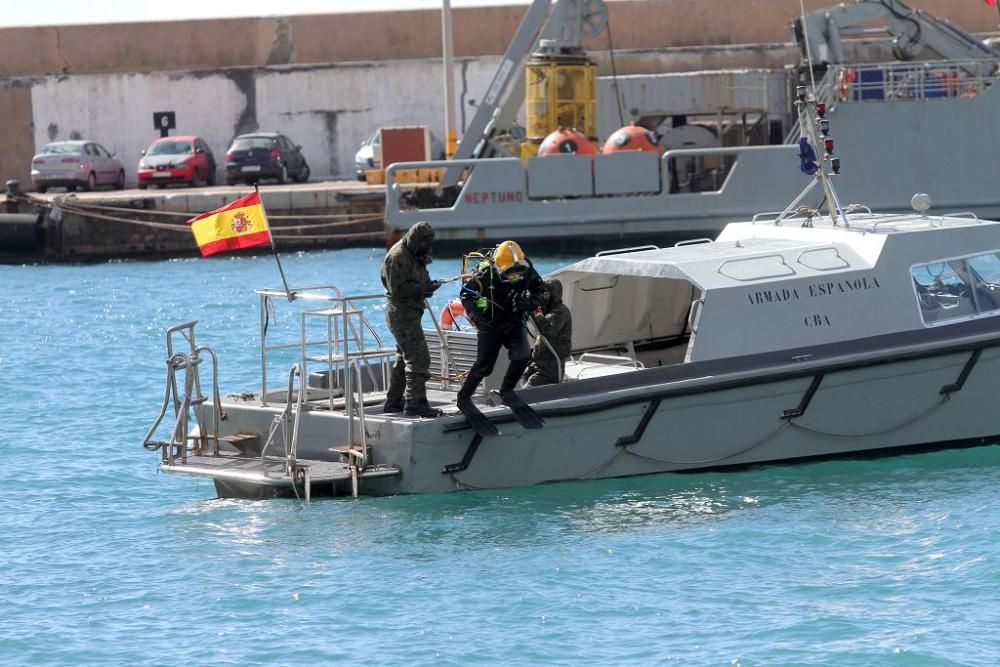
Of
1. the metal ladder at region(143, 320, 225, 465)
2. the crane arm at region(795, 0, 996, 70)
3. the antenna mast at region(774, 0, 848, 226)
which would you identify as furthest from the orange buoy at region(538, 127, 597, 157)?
the metal ladder at region(143, 320, 225, 465)

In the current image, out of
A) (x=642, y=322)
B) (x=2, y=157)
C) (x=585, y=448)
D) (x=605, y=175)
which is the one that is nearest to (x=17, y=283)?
(x=605, y=175)

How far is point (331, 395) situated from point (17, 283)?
62.8 feet

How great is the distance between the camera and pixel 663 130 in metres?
31.9

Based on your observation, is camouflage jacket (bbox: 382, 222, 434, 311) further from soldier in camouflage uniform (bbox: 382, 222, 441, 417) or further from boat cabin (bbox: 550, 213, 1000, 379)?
boat cabin (bbox: 550, 213, 1000, 379)

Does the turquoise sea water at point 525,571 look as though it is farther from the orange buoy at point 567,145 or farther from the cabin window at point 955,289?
the orange buoy at point 567,145

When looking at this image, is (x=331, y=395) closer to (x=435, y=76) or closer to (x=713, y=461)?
(x=713, y=461)

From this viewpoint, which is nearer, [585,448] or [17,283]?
[585,448]

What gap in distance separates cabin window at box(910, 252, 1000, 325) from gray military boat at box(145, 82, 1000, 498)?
0.02 m

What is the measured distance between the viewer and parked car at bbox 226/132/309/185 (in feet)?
118

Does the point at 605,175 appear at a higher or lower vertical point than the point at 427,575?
higher

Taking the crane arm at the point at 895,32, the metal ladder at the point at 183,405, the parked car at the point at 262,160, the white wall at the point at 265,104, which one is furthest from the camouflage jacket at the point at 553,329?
the white wall at the point at 265,104

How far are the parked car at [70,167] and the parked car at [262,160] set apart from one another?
3.43m

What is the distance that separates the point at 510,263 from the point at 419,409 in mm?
1232

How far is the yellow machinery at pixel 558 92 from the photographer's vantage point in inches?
1149
